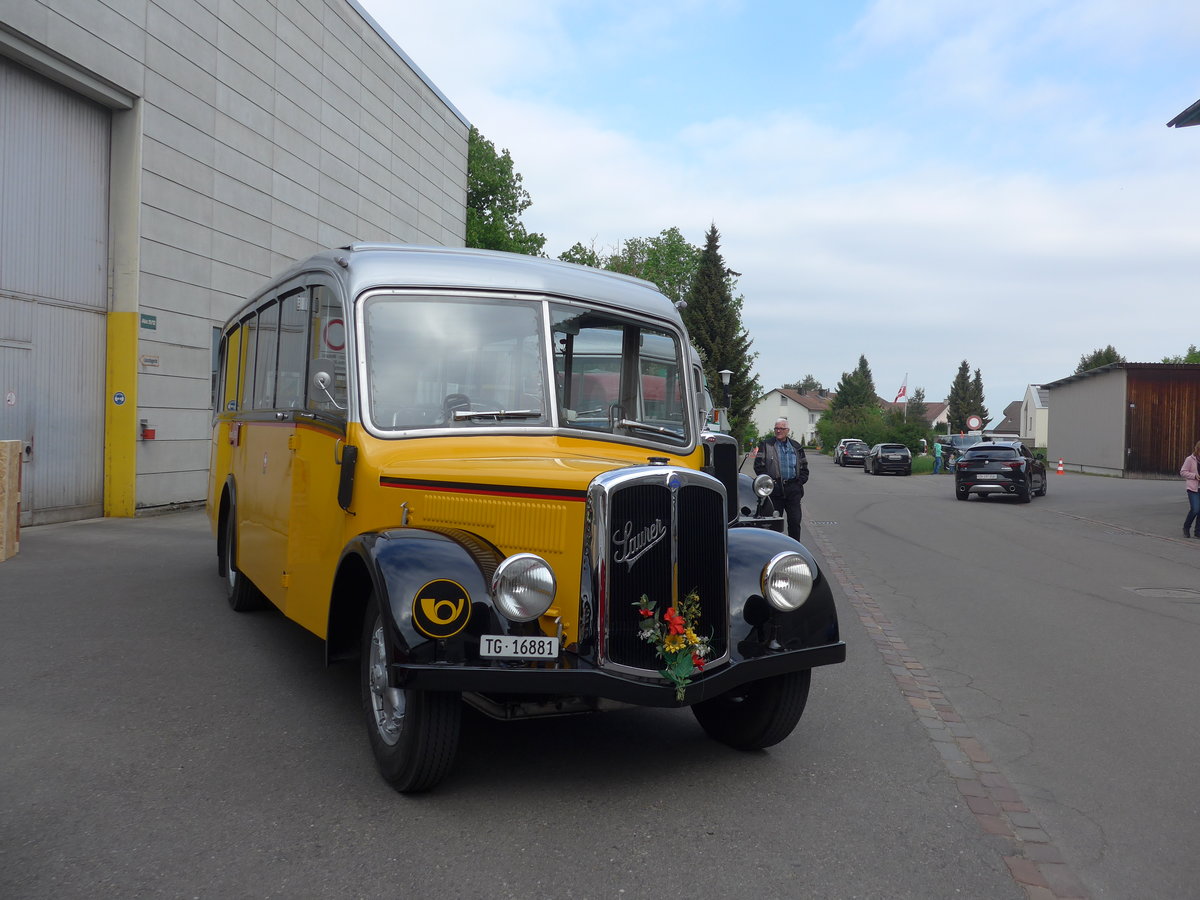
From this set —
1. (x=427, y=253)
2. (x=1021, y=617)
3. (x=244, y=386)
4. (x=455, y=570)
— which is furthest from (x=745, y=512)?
(x=455, y=570)

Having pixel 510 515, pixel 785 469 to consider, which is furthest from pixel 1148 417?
pixel 510 515

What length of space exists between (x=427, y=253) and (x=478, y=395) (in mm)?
922

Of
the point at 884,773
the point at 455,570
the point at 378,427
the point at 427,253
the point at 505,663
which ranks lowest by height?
the point at 884,773

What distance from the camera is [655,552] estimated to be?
14.1 ft

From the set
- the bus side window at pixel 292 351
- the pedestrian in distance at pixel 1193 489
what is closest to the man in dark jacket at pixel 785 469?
the bus side window at pixel 292 351

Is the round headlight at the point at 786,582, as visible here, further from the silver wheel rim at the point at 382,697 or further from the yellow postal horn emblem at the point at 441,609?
the silver wheel rim at the point at 382,697

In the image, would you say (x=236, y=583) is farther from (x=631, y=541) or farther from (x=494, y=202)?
(x=494, y=202)

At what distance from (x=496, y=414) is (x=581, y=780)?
1.81 meters

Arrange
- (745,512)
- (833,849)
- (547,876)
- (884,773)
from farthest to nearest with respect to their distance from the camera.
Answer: (745,512)
(884,773)
(833,849)
(547,876)

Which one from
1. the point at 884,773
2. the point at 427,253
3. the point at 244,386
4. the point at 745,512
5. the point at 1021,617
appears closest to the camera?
the point at 884,773

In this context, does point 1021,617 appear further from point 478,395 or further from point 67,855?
point 67,855

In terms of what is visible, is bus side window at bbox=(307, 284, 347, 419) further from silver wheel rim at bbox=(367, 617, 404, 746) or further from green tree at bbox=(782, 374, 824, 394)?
green tree at bbox=(782, 374, 824, 394)

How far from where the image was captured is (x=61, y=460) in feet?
45.5

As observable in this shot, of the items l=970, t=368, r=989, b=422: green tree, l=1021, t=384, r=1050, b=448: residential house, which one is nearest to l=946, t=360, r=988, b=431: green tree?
l=970, t=368, r=989, b=422: green tree
